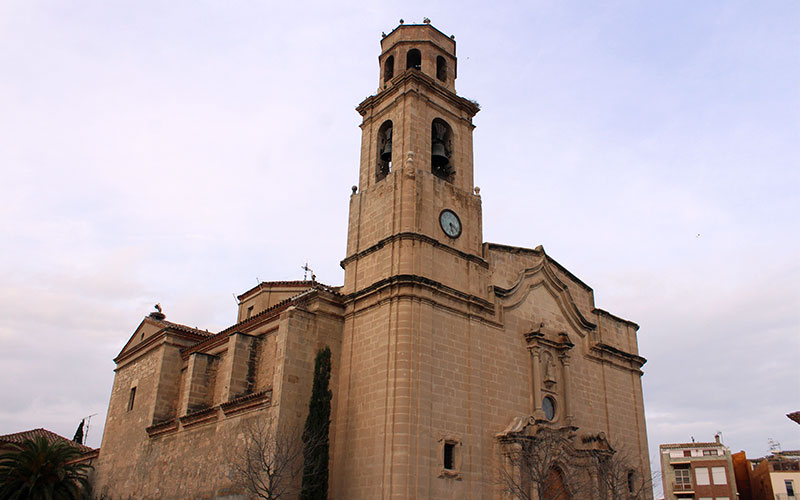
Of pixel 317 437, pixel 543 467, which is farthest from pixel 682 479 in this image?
pixel 317 437

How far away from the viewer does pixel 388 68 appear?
26.1m

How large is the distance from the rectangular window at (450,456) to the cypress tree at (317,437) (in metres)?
3.56

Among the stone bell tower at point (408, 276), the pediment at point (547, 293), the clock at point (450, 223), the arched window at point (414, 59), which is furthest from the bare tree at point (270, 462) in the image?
the arched window at point (414, 59)

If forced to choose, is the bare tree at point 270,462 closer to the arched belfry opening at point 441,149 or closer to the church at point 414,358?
the church at point 414,358

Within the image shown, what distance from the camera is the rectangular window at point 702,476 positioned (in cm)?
4206

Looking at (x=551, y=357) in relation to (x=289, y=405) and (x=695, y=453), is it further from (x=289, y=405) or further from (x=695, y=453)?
(x=695, y=453)

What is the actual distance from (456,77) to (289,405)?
15.0 meters

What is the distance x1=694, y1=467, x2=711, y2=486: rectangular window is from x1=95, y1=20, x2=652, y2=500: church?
19302 millimetres

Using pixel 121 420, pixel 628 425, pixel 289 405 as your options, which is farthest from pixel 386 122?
pixel 121 420

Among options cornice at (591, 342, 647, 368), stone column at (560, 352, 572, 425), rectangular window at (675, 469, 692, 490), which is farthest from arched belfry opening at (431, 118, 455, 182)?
rectangular window at (675, 469, 692, 490)

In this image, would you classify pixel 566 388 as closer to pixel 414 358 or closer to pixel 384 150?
pixel 414 358

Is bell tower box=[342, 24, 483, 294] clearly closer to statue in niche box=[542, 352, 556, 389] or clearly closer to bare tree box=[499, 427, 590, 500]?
statue in niche box=[542, 352, 556, 389]

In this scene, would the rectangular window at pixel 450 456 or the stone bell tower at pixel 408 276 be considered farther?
the rectangular window at pixel 450 456

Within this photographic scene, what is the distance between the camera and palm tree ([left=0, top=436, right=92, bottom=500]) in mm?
27453
